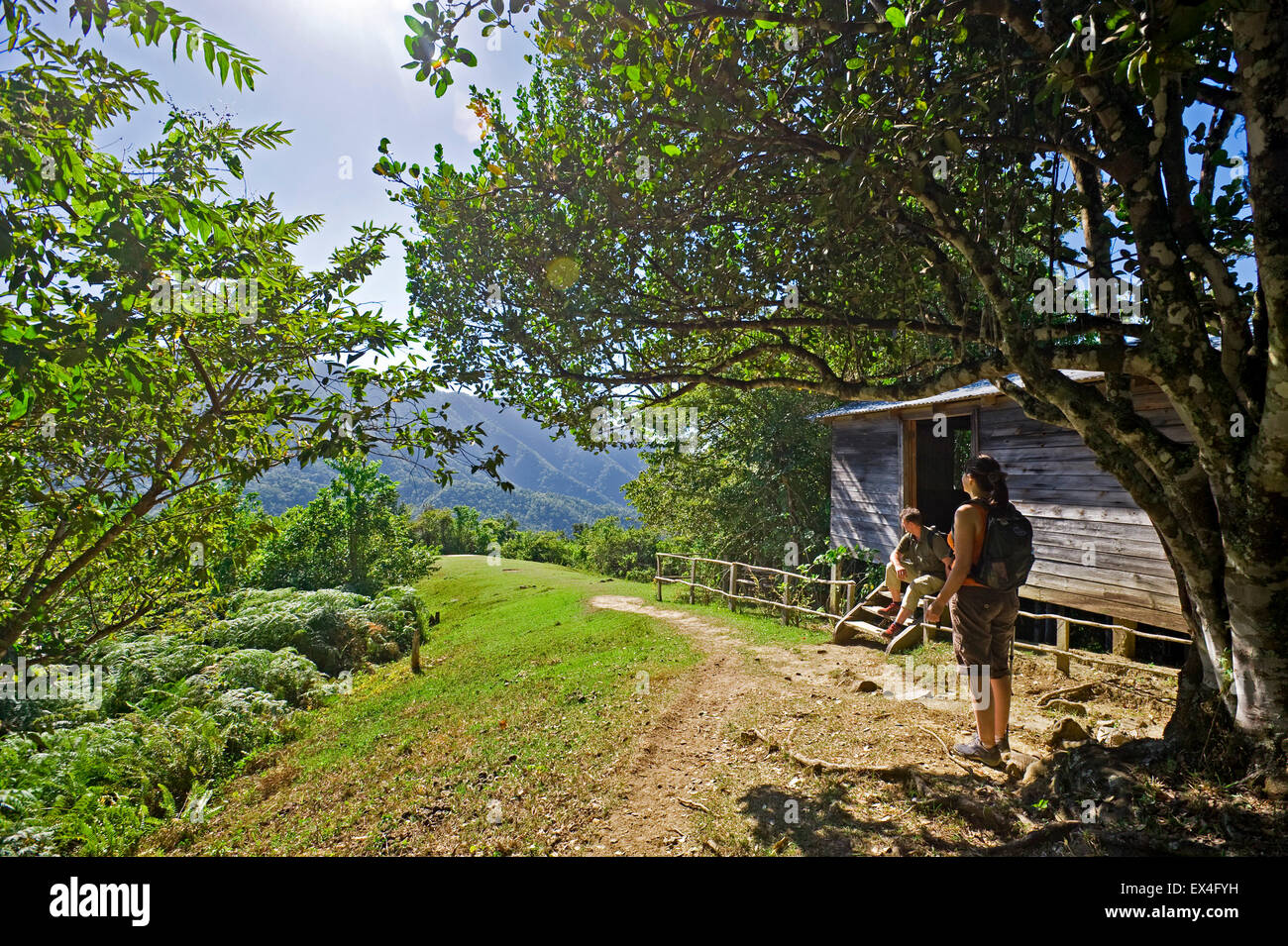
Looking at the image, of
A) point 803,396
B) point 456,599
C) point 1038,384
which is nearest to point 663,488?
point 803,396

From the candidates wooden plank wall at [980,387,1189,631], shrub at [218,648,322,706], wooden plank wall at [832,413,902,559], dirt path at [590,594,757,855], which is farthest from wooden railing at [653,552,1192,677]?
shrub at [218,648,322,706]

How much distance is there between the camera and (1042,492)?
1089 centimetres

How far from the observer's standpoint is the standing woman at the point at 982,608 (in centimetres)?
501

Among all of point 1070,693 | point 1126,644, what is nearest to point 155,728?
point 1070,693

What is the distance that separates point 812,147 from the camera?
4973 mm

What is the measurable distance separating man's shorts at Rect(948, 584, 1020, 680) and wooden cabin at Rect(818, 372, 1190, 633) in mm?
3310

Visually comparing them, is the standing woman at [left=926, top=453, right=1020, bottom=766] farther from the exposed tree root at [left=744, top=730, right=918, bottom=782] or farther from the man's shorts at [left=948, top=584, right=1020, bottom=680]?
the exposed tree root at [left=744, top=730, right=918, bottom=782]

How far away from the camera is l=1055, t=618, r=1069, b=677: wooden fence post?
8.43 meters

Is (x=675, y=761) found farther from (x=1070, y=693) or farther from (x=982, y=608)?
(x=1070, y=693)

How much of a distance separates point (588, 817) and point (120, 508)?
486 cm

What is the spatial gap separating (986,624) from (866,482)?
10.9 metres

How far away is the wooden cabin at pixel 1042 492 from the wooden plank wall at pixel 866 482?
3cm

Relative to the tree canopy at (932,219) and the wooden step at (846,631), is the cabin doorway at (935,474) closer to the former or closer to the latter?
the wooden step at (846,631)
